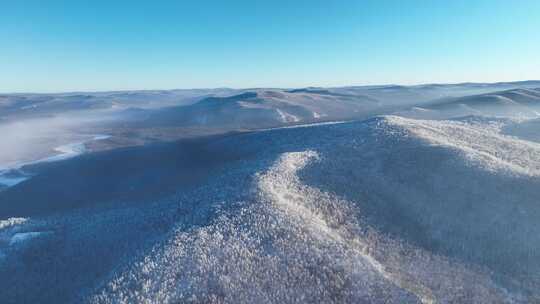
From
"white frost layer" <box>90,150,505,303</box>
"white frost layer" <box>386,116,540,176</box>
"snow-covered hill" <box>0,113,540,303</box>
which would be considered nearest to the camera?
"white frost layer" <box>90,150,505,303</box>

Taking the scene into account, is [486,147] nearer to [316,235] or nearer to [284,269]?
[316,235]

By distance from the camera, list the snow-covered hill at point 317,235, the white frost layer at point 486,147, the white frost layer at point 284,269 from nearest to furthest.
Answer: the white frost layer at point 284,269 < the snow-covered hill at point 317,235 < the white frost layer at point 486,147

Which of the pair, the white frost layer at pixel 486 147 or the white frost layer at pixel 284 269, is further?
the white frost layer at pixel 486 147

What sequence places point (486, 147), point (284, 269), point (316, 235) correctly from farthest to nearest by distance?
point (486, 147) < point (316, 235) < point (284, 269)

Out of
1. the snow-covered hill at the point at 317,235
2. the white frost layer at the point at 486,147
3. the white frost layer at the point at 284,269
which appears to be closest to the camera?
the white frost layer at the point at 284,269

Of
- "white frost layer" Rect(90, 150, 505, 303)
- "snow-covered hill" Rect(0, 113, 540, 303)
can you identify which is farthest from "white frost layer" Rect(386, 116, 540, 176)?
"white frost layer" Rect(90, 150, 505, 303)

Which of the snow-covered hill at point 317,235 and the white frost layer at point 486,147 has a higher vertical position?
the white frost layer at point 486,147

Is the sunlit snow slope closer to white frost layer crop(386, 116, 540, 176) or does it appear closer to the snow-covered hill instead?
the snow-covered hill

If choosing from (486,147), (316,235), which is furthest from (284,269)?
(486,147)

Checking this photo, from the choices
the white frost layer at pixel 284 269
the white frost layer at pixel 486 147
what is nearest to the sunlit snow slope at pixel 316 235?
the white frost layer at pixel 284 269

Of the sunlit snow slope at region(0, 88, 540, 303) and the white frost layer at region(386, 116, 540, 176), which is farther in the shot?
the white frost layer at region(386, 116, 540, 176)

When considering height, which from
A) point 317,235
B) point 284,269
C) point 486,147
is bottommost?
point 284,269

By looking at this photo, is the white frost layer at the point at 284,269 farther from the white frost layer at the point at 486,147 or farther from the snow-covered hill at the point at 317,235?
the white frost layer at the point at 486,147
